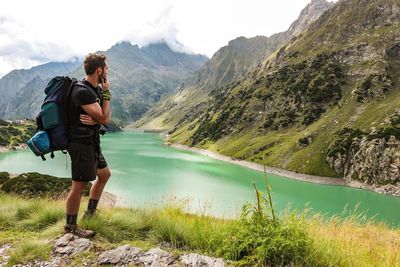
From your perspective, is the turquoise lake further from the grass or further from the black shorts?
the black shorts

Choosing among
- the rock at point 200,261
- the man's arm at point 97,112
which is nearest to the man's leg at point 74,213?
the man's arm at point 97,112

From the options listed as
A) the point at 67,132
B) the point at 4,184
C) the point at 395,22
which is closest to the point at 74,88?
the point at 67,132

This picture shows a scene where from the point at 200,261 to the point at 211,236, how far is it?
2.42 ft

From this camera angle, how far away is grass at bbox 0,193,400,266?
6.07m

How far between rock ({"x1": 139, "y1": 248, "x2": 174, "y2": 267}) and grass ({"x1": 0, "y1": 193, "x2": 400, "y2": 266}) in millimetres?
307

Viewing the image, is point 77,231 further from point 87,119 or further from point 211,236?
point 211,236

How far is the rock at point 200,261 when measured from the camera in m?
6.28

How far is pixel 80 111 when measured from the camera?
7.73m

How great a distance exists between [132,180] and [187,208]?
76.3 m

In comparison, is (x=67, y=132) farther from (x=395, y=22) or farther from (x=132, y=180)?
(x=395, y=22)

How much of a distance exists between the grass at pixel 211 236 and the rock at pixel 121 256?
26 centimetres

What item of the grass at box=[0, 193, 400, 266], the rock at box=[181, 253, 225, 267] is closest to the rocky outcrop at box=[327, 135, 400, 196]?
the grass at box=[0, 193, 400, 266]

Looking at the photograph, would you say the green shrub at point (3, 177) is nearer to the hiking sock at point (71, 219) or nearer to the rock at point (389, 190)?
the hiking sock at point (71, 219)

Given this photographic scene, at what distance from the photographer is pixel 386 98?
122812mm
